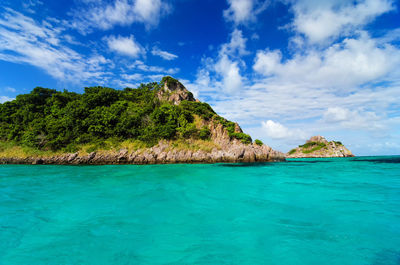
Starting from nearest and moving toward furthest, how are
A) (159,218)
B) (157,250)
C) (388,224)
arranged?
(157,250) < (388,224) < (159,218)

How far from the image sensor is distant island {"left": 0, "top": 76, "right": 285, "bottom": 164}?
3158cm

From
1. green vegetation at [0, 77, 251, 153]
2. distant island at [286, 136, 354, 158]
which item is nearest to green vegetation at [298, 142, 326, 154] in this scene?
distant island at [286, 136, 354, 158]

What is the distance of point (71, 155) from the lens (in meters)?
30.8

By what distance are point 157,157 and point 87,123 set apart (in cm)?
1779

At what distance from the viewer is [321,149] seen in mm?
86875

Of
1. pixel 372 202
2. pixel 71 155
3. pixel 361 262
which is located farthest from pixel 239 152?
pixel 71 155

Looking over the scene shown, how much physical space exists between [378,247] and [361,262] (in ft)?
3.86

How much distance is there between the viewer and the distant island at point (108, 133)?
3158cm

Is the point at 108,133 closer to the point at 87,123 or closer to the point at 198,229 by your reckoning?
the point at 87,123

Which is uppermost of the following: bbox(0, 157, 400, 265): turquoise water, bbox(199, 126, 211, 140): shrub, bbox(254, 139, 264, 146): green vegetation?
bbox(199, 126, 211, 140): shrub

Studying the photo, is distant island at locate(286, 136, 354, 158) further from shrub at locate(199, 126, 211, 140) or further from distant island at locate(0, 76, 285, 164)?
shrub at locate(199, 126, 211, 140)

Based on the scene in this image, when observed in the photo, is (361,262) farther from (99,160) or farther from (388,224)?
(99,160)

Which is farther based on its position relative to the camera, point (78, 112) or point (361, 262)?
point (78, 112)

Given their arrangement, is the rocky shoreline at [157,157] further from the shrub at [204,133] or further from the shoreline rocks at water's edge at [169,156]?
the shrub at [204,133]
